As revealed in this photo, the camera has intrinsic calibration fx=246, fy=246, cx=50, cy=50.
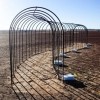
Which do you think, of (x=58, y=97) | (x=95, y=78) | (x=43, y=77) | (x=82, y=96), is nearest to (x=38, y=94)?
(x=58, y=97)

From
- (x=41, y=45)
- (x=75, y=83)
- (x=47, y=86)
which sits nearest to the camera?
(x=47, y=86)

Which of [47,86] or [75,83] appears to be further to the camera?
[75,83]

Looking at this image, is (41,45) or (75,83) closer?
(75,83)

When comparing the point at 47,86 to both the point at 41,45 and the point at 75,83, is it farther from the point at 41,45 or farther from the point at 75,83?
the point at 41,45

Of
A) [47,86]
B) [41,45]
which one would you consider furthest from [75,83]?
[41,45]

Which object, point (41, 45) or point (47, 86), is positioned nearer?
point (47, 86)

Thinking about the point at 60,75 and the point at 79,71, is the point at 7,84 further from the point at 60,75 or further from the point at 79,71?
the point at 79,71

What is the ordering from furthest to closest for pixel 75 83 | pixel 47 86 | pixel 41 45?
pixel 41 45 → pixel 75 83 → pixel 47 86

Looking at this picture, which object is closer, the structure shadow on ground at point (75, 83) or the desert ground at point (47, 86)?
the desert ground at point (47, 86)

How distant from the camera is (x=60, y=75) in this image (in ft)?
34.2

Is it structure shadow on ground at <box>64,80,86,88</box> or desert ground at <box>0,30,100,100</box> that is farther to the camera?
structure shadow on ground at <box>64,80,86,88</box>

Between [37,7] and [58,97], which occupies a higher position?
[37,7]

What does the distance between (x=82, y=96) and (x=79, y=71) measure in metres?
3.91

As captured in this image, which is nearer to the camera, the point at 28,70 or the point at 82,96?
the point at 82,96
